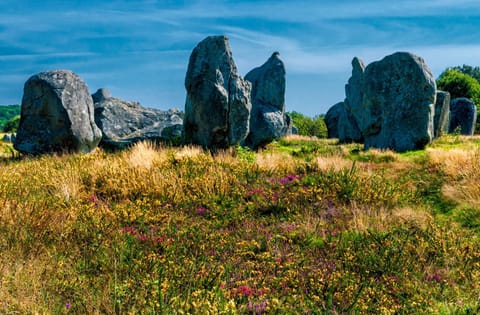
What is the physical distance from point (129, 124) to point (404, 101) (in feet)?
45.2

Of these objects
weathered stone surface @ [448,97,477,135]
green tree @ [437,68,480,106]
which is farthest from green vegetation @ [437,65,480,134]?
weathered stone surface @ [448,97,477,135]

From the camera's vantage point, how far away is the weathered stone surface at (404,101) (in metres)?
19.8

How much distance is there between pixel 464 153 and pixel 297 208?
8208 mm

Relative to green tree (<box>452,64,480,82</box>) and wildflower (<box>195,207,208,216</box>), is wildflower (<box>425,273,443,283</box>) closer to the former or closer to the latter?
wildflower (<box>195,207,208,216</box>)

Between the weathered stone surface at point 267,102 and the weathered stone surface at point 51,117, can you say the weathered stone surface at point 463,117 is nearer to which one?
the weathered stone surface at point 267,102

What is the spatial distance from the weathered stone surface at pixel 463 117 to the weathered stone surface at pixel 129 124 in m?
27.4

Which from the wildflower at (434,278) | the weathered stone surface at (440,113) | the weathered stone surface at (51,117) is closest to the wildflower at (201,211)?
the wildflower at (434,278)

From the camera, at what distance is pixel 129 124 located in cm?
2161

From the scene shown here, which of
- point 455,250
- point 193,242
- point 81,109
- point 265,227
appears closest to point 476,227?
point 455,250

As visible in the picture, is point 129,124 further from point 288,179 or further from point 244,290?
point 244,290

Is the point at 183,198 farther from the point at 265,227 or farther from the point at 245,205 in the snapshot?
the point at 265,227

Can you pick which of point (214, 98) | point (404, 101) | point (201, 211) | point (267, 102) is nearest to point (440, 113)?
point (404, 101)

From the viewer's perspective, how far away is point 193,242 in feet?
21.5

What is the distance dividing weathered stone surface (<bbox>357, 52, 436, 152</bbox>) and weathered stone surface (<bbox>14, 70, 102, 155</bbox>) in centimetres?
1419
